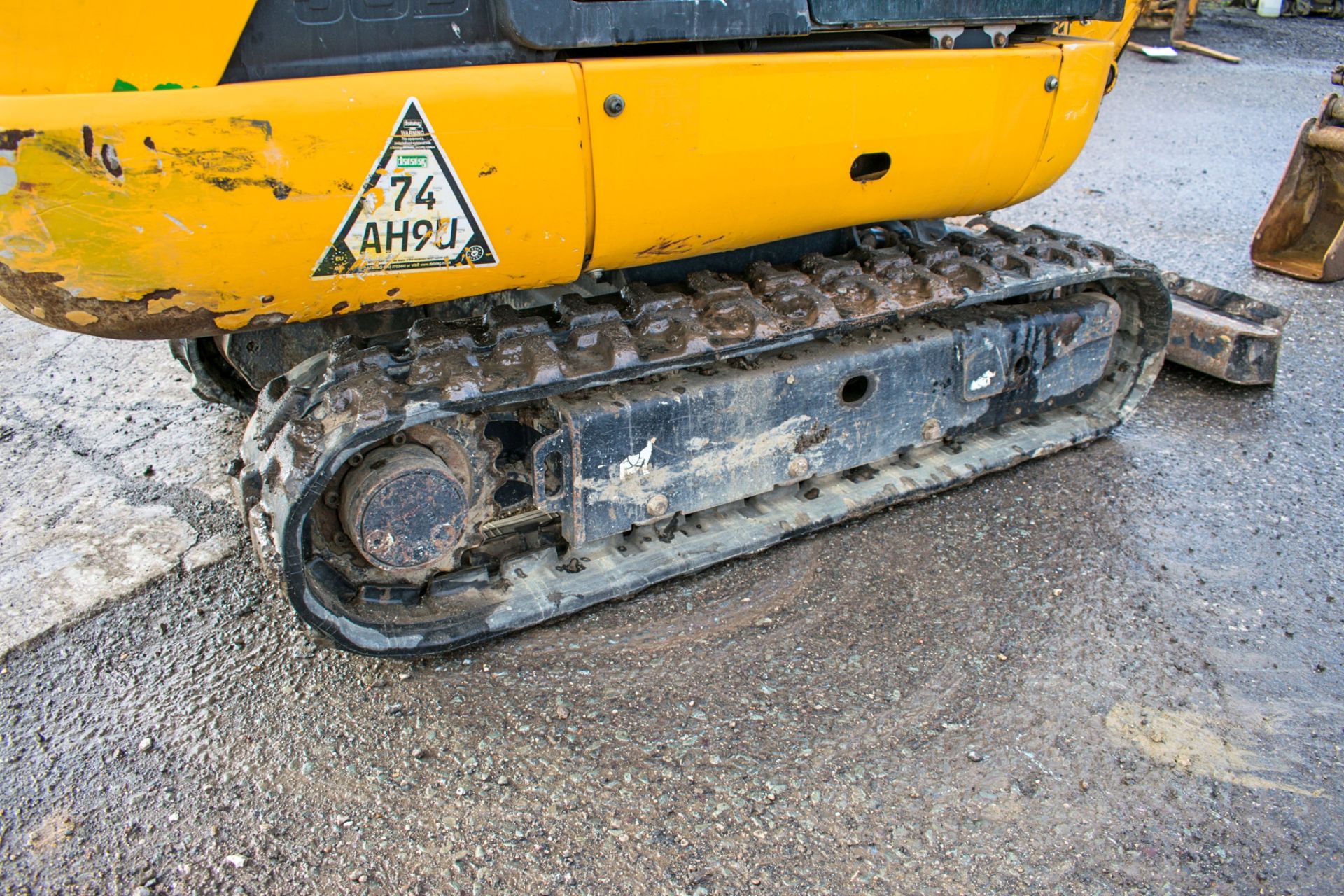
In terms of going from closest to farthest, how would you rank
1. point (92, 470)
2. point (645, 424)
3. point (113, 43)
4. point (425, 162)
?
1. point (113, 43)
2. point (425, 162)
3. point (645, 424)
4. point (92, 470)

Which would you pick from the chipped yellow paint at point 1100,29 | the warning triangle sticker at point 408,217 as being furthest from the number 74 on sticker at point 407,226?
the chipped yellow paint at point 1100,29

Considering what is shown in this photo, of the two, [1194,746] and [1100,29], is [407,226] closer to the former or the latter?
[1194,746]

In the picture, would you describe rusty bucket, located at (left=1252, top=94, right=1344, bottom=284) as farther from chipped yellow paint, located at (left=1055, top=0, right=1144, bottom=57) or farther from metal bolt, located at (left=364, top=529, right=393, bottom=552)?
metal bolt, located at (left=364, top=529, right=393, bottom=552)

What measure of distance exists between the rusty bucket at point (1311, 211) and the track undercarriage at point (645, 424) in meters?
2.22

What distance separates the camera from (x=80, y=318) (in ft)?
6.43

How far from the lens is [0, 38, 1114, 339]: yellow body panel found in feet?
6.05

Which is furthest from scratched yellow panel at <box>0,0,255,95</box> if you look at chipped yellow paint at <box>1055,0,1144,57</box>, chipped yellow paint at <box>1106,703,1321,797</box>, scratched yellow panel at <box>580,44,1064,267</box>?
chipped yellow paint at <box>1106,703,1321,797</box>

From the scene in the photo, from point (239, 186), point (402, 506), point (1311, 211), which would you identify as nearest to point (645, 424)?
point (402, 506)

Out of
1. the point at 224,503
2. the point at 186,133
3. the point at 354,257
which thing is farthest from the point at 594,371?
the point at 224,503

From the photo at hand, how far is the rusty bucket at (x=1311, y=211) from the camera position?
4.91 meters

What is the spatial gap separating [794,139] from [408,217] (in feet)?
3.17

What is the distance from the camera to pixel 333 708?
2486mm

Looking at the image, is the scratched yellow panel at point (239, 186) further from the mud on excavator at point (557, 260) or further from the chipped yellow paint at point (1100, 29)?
the chipped yellow paint at point (1100, 29)

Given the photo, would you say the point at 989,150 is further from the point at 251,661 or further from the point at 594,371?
the point at 251,661
